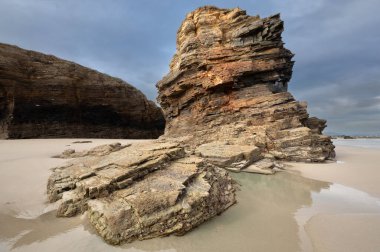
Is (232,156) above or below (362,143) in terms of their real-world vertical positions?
below

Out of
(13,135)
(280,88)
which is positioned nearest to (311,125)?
(280,88)

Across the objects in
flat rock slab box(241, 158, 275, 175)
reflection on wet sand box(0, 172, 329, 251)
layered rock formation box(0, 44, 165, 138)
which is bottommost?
reflection on wet sand box(0, 172, 329, 251)

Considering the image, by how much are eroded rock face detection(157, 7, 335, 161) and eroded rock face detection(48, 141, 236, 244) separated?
25.7ft

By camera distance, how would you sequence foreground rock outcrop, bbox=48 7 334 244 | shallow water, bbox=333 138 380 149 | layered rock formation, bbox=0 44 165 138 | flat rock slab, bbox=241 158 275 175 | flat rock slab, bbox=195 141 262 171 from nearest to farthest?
foreground rock outcrop, bbox=48 7 334 244 → flat rock slab, bbox=241 158 275 175 → flat rock slab, bbox=195 141 262 171 → layered rock formation, bbox=0 44 165 138 → shallow water, bbox=333 138 380 149

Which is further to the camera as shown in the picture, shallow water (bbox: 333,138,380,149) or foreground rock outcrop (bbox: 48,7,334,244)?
shallow water (bbox: 333,138,380,149)

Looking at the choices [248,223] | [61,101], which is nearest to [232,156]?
[248,223]

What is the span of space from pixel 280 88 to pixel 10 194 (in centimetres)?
1587

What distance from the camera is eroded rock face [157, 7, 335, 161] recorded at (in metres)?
12.6

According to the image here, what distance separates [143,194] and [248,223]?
2131 millimetres

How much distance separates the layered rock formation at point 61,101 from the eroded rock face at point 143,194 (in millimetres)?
17557

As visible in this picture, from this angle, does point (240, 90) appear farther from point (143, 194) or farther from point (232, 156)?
point (143, 194)

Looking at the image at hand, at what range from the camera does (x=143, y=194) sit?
4.20 m

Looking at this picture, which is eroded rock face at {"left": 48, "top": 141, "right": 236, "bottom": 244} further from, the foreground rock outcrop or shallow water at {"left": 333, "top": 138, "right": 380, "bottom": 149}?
shallow water at {"left": 333, "top": 138, "right": 380, "bottom": 149}

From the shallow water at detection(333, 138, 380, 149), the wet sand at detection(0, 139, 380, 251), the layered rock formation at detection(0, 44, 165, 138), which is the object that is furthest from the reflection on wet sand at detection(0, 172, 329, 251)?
the shallow water at detection(333, 138, 380, 149)
